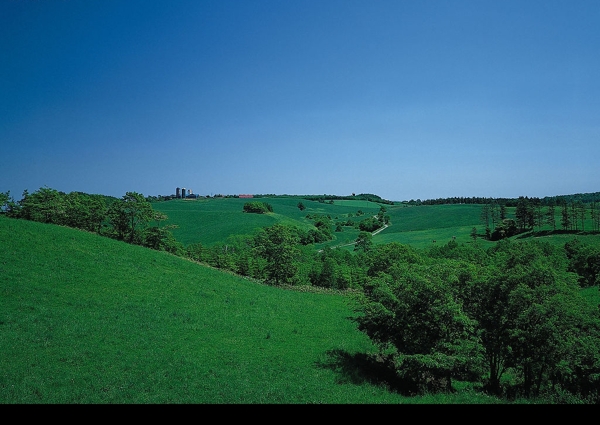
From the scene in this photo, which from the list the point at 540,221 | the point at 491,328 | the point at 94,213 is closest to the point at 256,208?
the point at 94,213

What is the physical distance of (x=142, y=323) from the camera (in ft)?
78.4

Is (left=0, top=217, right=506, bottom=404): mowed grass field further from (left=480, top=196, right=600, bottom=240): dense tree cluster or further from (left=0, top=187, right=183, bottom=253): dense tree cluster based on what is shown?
(left=480, top=196, right=600, bottom=240): dense tree cluster

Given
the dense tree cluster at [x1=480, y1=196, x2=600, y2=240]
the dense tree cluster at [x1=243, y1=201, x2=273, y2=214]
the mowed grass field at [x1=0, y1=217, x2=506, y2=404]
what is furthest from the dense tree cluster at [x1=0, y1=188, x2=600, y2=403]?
the dense tree cluster at [x1=243, y1=201, x2=273, y2=214]

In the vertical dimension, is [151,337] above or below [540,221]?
below

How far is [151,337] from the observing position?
2181cm

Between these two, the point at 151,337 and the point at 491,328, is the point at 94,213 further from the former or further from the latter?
the point at 491,328

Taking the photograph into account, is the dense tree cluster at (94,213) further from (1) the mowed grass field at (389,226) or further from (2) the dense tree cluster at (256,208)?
(2) the dense tree cluster at (256,208)

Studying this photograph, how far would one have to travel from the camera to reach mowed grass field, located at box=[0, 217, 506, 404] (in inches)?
604

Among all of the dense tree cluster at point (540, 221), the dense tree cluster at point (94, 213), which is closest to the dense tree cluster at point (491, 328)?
the dense tree cluster at point (94, 213)

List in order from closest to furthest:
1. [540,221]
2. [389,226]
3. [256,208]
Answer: [540,221] → [256,208] → [389,226]

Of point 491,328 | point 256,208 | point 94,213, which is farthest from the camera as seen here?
point 256,208

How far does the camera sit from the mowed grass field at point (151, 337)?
15336mm

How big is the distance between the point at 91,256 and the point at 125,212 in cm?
1887
